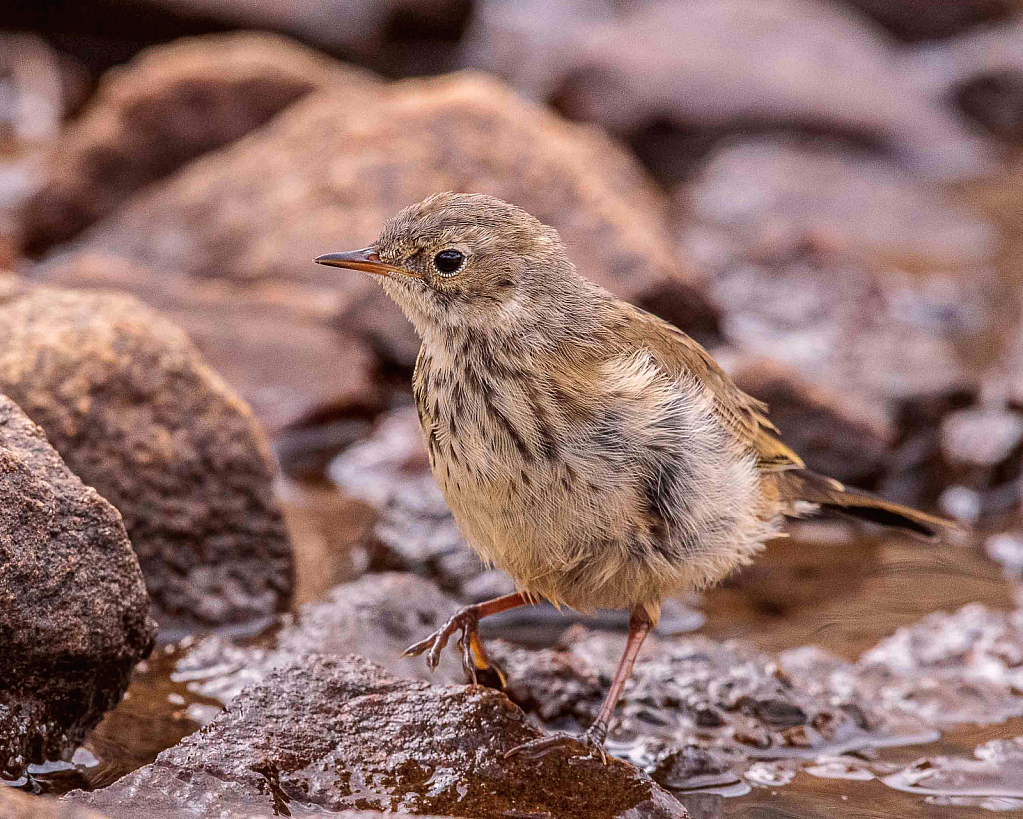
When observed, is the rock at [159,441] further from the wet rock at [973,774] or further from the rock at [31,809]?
the wet rock at [973,774]

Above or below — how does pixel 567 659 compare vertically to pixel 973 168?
below

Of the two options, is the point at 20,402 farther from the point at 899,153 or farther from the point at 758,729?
the point at 899,153

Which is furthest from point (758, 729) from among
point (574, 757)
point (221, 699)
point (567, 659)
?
point (221, 699)

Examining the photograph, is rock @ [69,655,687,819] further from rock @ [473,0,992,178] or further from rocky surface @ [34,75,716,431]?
rock @ [473,0,992,178]

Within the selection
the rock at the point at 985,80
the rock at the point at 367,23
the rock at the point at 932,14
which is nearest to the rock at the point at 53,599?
the rock at the point at 367,23

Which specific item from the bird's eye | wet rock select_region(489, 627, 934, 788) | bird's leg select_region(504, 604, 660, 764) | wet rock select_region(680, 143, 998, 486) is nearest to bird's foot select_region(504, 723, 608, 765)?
bird's leg select_region(504, 604, 660, 764)
